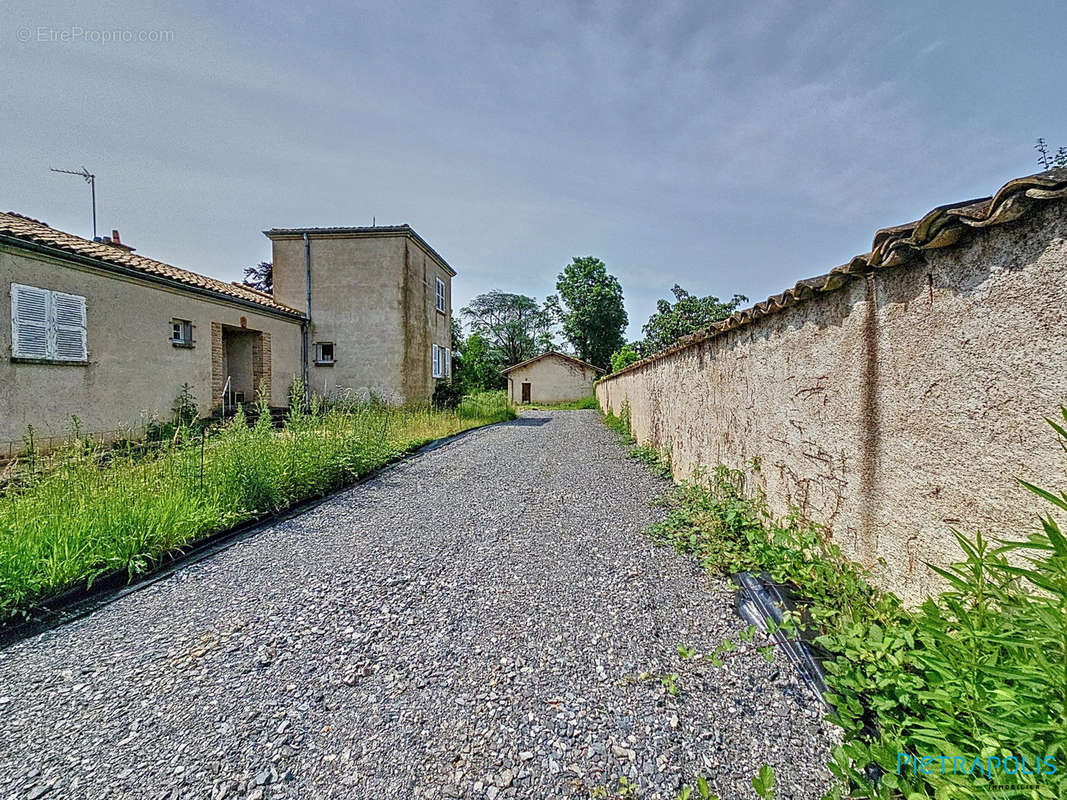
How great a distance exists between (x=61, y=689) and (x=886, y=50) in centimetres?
743

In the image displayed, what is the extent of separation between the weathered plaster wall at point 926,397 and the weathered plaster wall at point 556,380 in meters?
26.6

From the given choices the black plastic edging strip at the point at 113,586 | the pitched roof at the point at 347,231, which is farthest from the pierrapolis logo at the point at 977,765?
the pitched roof at the point at 347,231

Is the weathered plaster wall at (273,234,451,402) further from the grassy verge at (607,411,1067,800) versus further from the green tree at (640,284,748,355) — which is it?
the green tree at (640,284,748,355)

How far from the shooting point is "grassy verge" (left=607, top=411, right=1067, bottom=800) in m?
0.99

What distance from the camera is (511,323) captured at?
148ft

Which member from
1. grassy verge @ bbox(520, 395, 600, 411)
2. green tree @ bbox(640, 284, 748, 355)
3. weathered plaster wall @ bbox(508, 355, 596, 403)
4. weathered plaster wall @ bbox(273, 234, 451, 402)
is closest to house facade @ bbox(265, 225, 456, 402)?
weathered plaster wall @ bbox(273, 234, 451, 402)

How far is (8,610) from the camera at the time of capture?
2.44 m

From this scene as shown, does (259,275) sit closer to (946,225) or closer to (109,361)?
(109,361)

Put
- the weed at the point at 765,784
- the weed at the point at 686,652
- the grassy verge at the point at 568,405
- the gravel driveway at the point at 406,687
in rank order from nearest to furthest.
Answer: the weed at the point at 765,784 < the gravel driveway at the point at 406,687 < the weed at the point at 686,652 < the grassy verge at the point at 568,405

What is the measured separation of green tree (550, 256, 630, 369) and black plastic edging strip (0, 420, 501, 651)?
113 feet

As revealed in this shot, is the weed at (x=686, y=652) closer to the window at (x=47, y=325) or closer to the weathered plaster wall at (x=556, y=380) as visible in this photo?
the window at (x=47, y=325)

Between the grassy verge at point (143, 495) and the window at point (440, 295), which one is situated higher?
the window at point (440, 295)

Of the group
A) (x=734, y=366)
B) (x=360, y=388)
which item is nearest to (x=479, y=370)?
(x=360, y=388)

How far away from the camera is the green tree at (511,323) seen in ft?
146
